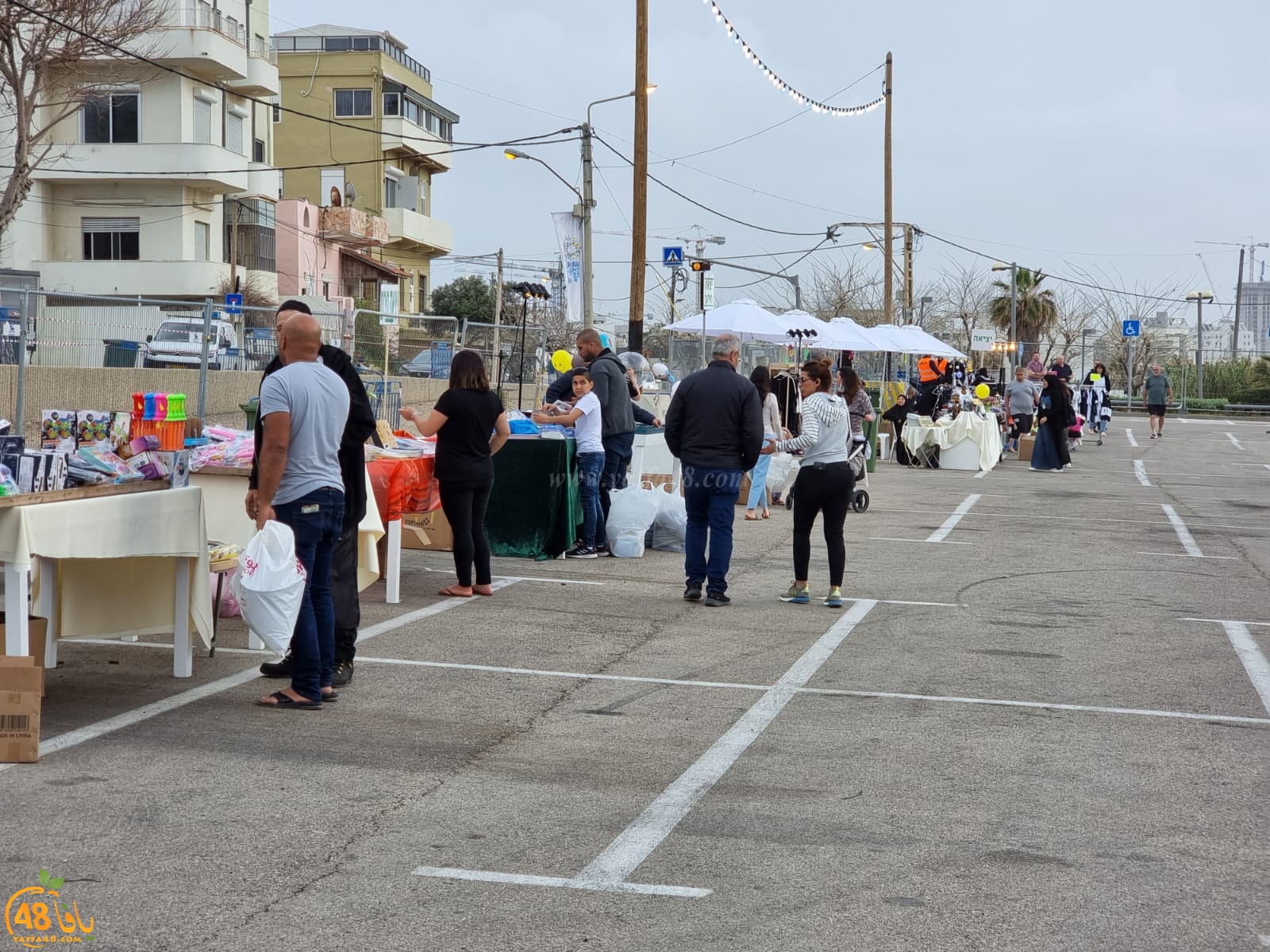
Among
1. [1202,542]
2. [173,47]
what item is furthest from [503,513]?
[173,47]

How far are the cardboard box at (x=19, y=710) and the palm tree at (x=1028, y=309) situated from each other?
67.3 meters

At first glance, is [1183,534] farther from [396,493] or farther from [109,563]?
[109,563]

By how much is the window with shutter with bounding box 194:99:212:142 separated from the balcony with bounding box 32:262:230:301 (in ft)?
12.4

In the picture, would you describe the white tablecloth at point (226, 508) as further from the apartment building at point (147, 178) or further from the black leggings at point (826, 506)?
the apartment building at point (147, 178)

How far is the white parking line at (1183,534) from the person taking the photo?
14.9m

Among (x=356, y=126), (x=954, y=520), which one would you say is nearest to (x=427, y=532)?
(x=954, y=520)

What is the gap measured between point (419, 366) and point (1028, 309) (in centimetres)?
5081

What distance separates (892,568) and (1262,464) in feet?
66.6

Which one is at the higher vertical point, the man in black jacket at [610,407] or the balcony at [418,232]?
the balcony at [418,232]

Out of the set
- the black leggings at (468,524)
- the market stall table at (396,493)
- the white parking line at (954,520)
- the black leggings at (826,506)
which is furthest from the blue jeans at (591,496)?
the white parking line at (954,520)

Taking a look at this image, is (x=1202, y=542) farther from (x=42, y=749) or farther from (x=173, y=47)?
(x=173, y=47)

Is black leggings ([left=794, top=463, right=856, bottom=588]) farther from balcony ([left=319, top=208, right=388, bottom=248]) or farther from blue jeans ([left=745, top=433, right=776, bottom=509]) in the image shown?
balcony ([left=319, top=208, right=388, bottom=248])

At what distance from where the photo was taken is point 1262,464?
1192 inches

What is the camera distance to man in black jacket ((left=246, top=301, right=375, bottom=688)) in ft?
24.2
